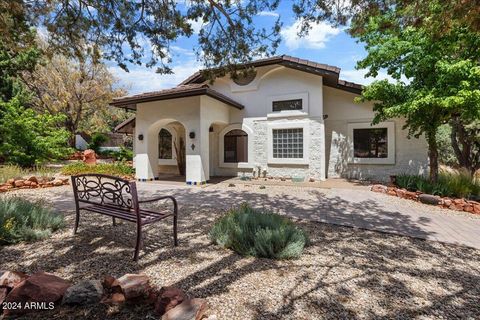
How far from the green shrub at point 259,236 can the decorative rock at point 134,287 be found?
5.04 ft

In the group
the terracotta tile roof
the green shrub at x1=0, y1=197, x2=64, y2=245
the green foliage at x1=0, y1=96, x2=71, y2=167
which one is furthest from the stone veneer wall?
the green foliage at x1=0, y1=96, x2=71, y2=167

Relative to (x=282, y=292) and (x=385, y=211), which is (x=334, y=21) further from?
(x=282, y=292)

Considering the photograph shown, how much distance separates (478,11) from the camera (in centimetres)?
364

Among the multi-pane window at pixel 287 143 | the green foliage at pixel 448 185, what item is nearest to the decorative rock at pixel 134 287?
the green foliage at pixel 448 185

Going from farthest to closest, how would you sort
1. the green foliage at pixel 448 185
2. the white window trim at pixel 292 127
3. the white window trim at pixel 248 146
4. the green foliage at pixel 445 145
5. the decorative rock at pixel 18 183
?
the green foliage at pixel 445 145 < the white window trim at pixel 248 146 < the white window trim at pixel 292 127 < the decorative rock at pixel 18 183 < the green foliage at pixel 448 185

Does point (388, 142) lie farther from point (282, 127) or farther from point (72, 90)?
point (72, 90)

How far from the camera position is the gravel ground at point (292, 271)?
8.38 feet

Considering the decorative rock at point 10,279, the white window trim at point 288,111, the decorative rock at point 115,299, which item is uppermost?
the white window trim at point 288,111

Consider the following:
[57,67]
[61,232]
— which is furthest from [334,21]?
[57,67]

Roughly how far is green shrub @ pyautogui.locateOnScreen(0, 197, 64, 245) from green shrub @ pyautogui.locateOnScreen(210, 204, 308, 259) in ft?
9.68

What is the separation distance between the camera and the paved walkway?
539 centimetres

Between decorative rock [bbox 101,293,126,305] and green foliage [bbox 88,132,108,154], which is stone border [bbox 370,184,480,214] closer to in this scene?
decorative rock [bbox 101,293,126,305]

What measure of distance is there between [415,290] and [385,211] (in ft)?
14.0

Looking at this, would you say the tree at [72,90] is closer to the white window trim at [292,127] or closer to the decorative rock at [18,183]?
the decorative rock at [18,183]
